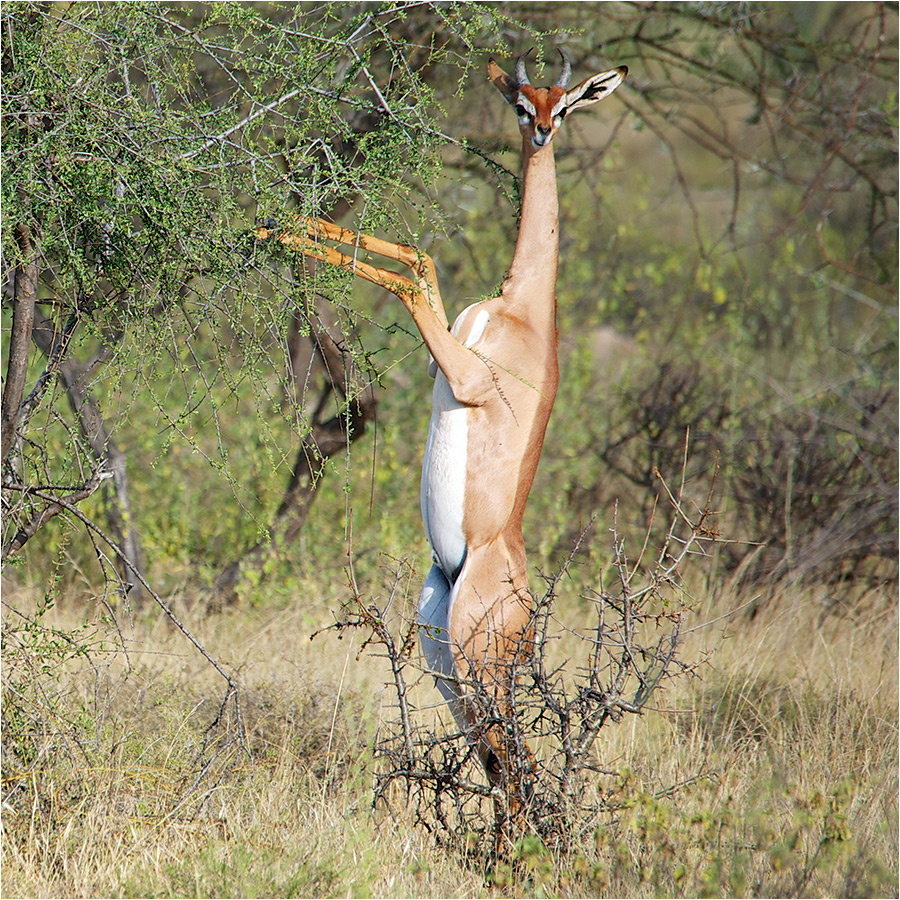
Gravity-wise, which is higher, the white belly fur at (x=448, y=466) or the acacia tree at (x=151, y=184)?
the acacia tree at (x=151, y=184)

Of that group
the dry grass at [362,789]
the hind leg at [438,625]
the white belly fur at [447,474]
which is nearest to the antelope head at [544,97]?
the white belly fur at [447,474]

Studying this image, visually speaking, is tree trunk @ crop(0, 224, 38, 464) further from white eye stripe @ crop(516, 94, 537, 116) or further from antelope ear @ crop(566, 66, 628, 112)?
antelope ear @ crop(566, 66, 628, 112)

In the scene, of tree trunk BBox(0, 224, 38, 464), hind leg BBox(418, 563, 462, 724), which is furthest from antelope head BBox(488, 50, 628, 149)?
tree trunk BBox(0, 224, 38, 464)

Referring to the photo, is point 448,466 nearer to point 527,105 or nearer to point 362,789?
point 527,105

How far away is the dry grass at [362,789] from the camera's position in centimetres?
A: 372

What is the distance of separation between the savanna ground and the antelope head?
0.21 meters

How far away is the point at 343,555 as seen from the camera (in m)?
8.05

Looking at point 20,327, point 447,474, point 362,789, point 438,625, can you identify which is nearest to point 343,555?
point 362,789

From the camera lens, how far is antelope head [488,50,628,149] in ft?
12.8

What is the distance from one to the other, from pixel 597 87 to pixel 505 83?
14.7 inches

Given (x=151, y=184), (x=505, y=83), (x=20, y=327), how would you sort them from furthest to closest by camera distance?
(x=505, y=83) → (x=20, y=327) → (x=151, y=184)

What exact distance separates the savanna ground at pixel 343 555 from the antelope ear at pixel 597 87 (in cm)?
40

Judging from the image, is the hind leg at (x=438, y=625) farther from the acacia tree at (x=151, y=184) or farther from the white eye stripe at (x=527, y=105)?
the white eye stripe at (x=527, y=105)

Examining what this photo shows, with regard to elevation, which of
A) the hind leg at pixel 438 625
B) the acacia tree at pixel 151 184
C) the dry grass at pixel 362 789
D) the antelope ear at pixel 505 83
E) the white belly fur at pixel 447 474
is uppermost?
the antelope ear at pixel 505 83
